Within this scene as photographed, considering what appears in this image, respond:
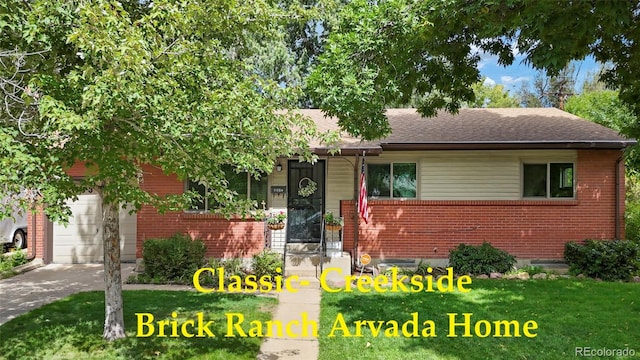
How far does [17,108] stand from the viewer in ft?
13.5

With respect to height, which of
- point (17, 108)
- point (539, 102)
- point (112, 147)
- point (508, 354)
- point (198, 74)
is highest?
point (539, 102)

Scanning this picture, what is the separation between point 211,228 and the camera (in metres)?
9.90

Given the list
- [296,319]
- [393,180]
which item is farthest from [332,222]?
[296,319]

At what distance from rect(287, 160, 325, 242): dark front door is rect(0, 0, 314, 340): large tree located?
18.3ft

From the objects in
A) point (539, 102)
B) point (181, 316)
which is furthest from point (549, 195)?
point (539, 102)

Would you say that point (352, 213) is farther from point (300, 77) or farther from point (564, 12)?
point (300, 77)

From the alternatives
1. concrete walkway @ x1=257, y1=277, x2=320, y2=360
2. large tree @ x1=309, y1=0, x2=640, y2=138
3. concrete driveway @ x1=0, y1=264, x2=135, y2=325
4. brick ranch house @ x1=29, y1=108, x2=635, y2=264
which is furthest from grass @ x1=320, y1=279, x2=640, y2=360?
concrete driveway @ x1=0, y1=264, x2=135, y2=325

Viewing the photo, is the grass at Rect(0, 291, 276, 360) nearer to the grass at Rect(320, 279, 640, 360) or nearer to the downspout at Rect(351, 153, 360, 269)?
the grass at Rect(320, 279, 640, 360)

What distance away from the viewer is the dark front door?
1049cm

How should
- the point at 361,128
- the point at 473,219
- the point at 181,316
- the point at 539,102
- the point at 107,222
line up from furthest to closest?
the point at 539,102
the point at 473,219
the point at 361,128
the point at 181,316
the point at 107,222

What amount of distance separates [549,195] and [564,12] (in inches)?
279

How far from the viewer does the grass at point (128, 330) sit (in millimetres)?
4840

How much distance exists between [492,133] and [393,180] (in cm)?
279

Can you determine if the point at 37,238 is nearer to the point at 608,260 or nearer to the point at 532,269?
the point at 532,269
